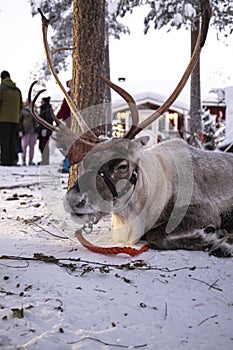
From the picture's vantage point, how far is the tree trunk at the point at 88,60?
154 inches

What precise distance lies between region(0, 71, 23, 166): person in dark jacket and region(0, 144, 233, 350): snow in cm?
600

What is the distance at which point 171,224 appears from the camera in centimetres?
304

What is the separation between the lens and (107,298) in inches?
82.7

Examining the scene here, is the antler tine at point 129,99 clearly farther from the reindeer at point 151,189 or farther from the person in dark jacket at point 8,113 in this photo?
the person in dark jacket at point 8,113

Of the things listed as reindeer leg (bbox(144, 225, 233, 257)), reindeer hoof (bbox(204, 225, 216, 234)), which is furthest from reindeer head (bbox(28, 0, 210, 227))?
reindeer hoof (bbox(204, 225, 216, 234))

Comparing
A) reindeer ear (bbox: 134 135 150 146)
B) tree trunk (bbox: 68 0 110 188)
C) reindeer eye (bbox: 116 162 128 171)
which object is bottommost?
reindeer eye (bbox: 116 162 128 171)

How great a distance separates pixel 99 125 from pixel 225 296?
86.5 inches

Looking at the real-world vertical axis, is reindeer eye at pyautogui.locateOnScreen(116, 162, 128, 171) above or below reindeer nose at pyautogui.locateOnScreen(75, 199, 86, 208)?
above

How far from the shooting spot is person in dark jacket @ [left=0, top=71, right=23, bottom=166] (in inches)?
346

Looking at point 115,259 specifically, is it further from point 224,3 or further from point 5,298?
point 224,3

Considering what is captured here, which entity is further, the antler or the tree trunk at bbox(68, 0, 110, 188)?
the tree trunk at bbox(68, 0, 110, 188)

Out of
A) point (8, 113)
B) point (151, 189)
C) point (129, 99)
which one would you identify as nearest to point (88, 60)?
point (129, 99)

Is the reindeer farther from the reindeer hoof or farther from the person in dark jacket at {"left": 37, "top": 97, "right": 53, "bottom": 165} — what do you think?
the person in dark jacket at {"left": 37, "top": 97, "right": 53, "bottom": 165}

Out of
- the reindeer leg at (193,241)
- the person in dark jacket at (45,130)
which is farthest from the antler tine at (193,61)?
the person in dark jacket at (45,130)
